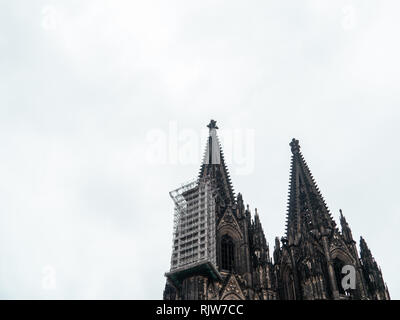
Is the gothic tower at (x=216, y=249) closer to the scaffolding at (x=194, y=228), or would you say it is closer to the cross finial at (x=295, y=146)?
the scaffolding at (x=194, y=228)

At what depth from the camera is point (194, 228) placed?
4100 cm

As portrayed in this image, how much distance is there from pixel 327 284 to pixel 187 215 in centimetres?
1195

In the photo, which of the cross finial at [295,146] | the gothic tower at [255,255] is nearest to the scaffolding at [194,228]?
the gothic tower at [255,255]

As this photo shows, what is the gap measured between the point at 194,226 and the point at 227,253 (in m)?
3.21

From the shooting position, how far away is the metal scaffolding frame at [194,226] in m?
38.1

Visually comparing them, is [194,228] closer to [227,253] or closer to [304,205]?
[227,253]

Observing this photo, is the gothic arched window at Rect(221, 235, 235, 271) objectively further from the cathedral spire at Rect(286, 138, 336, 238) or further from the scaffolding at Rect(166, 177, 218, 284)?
the cathedral spire at Rect(286, 138, 336, 238)

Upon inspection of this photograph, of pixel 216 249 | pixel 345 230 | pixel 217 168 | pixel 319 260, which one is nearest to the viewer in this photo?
pixel 319 260

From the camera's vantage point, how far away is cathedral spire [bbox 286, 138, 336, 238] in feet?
142

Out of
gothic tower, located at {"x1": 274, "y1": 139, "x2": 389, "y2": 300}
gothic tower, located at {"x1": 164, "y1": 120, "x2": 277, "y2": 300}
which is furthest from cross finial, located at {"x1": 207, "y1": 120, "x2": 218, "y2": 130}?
gothic tower, located at {"x1": 274, "y1": 139, "x2": 389, "y2": 300}

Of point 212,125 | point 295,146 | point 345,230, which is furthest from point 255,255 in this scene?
point 212,125
